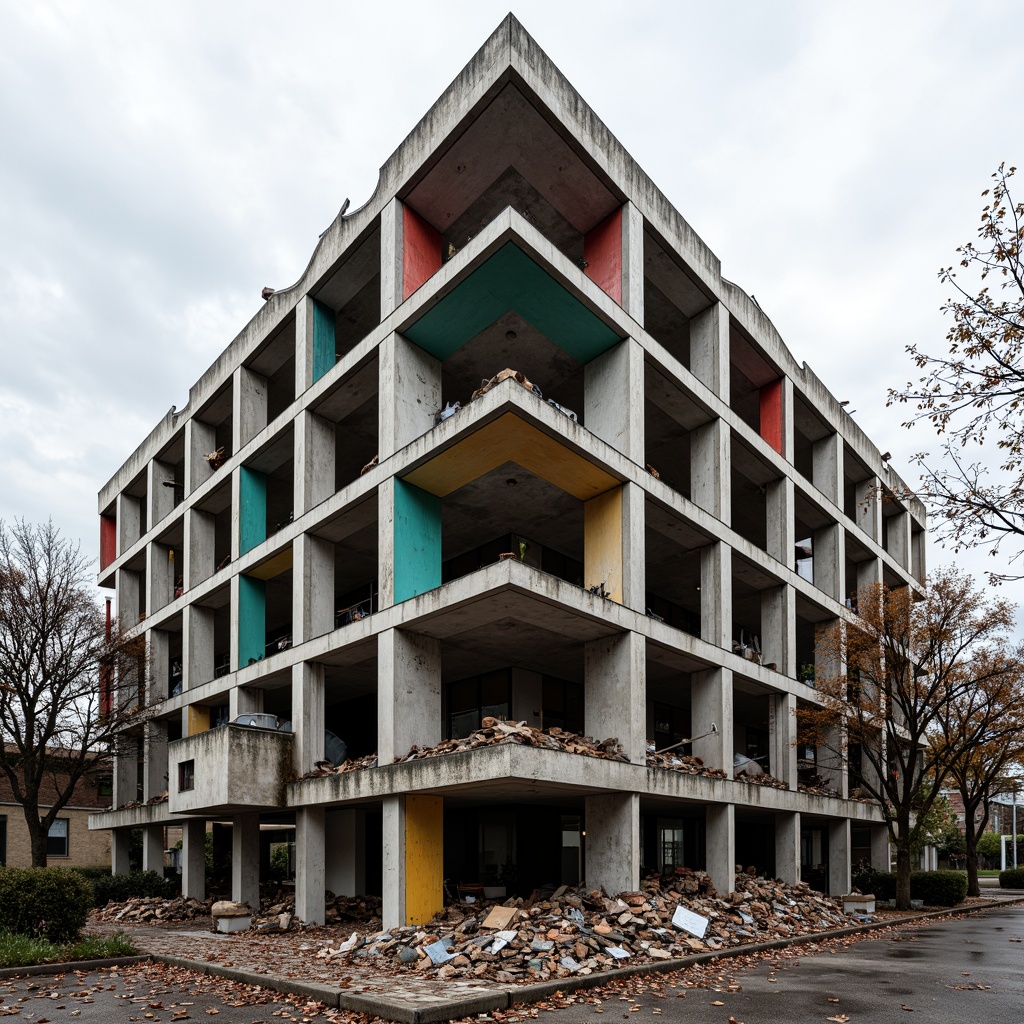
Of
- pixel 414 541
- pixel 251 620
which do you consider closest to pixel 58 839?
pixel 251 620

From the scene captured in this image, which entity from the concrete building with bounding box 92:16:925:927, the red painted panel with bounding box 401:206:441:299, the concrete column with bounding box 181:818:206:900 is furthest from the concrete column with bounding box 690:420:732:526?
the concrete column with bounding box 181:818:206:900

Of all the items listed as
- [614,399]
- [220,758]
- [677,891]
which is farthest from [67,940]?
[614,399]

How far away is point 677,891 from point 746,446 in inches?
502

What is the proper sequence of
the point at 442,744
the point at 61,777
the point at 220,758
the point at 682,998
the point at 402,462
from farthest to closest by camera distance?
the point at 61,777 → the point at 220,758 → the point at 402,462 → the point at 442,744 → the point at 682,998

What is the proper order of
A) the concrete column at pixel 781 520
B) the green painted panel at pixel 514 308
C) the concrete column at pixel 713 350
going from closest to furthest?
1. the green painted panel at pixel 514 308
2. the concrete column at pixel 713 350
3. the concrete column at pixel 781 520

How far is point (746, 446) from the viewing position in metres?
26.5

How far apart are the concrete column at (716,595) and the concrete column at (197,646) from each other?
17181mm

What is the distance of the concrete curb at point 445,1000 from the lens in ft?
36.7

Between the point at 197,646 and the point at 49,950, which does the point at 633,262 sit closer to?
the point at 49,950

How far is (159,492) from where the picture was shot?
35719 millimetres

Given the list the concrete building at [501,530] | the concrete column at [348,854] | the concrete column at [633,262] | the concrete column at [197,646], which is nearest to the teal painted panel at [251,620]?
the concrete building at [501,530]

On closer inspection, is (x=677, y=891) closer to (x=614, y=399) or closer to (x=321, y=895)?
(x=321, y=895)

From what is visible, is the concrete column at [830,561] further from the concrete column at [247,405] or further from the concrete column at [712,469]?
the concrete column at [247,405]

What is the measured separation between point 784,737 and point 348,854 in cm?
1406
